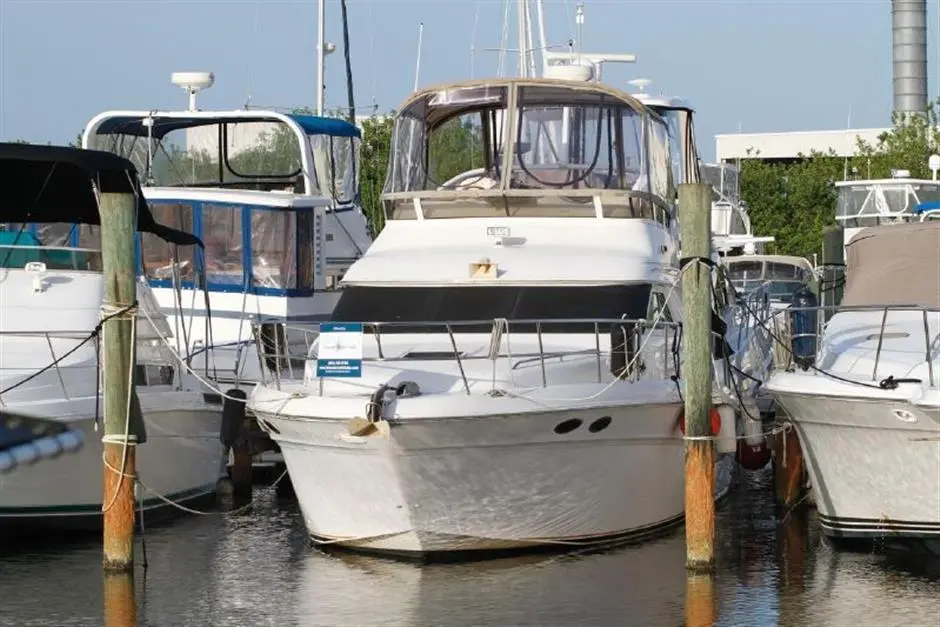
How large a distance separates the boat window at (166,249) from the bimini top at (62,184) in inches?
126

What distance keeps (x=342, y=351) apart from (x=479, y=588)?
2.12 meters

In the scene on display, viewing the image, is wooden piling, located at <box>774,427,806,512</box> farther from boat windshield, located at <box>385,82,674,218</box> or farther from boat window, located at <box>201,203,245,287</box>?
boat window, located at <box>201,203,245,287</box>

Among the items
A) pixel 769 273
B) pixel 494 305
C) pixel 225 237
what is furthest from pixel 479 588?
pixel 769 273

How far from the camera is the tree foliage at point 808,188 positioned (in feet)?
166

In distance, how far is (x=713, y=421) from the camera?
1471 cm

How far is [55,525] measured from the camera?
16.3 meters

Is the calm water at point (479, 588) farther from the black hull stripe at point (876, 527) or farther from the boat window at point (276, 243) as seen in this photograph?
the boat window at point (276, 243)

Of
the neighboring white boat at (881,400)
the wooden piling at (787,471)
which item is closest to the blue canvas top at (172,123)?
the wooden piling at (787,471)

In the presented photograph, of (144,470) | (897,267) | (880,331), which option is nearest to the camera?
(880,331)

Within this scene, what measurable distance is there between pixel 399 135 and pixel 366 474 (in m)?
5.05

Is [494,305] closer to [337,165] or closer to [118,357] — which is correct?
[118,357]

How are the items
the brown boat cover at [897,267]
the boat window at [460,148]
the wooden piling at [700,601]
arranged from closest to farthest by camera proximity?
the wooden piling at [700,601] < the brown boat cover at [897,267] < the boat window at [460,148]

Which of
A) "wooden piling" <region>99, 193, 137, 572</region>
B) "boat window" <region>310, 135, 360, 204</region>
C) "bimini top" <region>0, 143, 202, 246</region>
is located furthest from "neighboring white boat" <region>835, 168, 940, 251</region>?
"wooden piling" <region>99, 193, 137, 572</region>

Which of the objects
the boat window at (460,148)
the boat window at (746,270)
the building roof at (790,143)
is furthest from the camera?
the building roof at (790,143)
